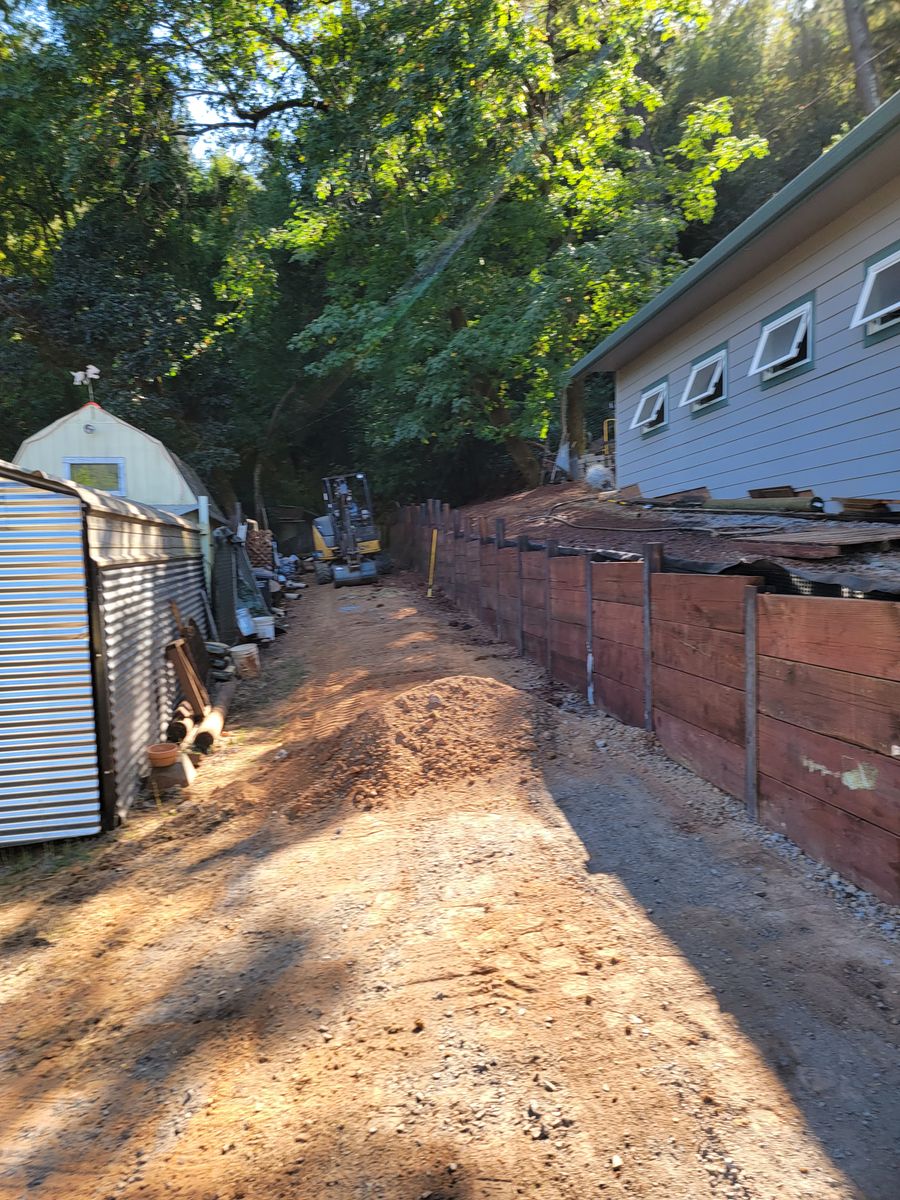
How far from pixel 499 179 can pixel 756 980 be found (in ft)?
58.9

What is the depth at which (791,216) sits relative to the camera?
23.3ft

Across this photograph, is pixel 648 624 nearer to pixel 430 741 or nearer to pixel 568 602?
pixel 568 602

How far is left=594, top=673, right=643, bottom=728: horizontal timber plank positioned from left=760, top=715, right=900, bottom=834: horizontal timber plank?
1805 millimetres

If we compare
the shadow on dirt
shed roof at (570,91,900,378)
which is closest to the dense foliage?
shed roof at (570,91,900,378)

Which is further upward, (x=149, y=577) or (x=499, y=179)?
(x=499, y=179)

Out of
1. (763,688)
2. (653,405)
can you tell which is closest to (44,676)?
(763,688)

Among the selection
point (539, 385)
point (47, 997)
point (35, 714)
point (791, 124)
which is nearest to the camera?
point (47, 997)

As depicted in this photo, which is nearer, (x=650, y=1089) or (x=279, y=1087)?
(x=650, y=1089)

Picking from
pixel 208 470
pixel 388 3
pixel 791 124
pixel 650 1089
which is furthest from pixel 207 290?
pixel 650 1089

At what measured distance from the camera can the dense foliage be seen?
1595 centimetres

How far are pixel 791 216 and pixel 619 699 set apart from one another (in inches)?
202

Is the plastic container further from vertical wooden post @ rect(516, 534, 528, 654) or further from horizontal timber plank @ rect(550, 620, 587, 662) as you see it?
vertical wooden post @ rect(516, 534, 528, 654)

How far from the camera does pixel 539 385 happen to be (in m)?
18.9

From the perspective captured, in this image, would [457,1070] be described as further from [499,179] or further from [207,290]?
[207,290]
